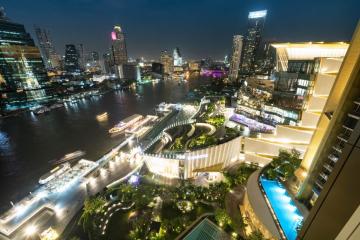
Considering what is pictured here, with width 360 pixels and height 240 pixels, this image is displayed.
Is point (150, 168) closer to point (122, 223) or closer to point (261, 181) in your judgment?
point (122, 223)

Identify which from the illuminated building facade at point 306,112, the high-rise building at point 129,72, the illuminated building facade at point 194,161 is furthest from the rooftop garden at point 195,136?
the high-rise building at point 129,72

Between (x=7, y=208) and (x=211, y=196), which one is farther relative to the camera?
(x=7, y=208)

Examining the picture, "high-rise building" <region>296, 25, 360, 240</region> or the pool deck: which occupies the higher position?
"high-rise building" <region>296, 25, 360, 240</region>

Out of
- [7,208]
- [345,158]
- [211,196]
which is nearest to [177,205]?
[211,196]

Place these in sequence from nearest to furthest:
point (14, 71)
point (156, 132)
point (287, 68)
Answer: point (287, 68) < point (156, 132) < point (14, 71)

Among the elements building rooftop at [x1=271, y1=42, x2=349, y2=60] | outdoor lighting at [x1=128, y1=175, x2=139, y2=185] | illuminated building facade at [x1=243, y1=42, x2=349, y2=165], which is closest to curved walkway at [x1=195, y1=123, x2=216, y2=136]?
illuminated building facade at [x1=243, y1=42, x2=349, y2=165]

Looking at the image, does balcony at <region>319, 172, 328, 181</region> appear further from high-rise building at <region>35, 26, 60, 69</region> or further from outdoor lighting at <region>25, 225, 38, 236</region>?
high-rise building at <region>35, 26, 60, 69</region>

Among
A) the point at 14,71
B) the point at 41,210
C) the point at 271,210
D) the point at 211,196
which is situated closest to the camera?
the point at 271,210

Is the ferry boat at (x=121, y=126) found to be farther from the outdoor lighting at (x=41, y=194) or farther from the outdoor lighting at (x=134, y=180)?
the outdoor lighting at (x=134, y=180)
